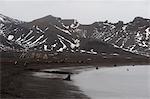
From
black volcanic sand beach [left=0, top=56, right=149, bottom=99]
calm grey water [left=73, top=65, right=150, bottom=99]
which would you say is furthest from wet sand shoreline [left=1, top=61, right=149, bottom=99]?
calm grey water [left=73, top=65, right=150, bottom=99]

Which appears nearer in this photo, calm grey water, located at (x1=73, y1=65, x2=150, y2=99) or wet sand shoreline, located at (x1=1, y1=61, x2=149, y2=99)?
wet sand shoreline, located at (x1=1, y1=61, x2=149, y2=99)

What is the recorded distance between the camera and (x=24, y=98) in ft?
79.7

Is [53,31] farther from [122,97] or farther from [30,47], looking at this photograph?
[122,97]

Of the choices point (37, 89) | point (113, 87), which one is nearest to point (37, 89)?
point (37, 89)

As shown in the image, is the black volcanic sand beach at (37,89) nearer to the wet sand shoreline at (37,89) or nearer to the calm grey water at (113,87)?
the wet sand shoreline at (37,89)

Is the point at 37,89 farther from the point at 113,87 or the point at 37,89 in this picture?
the point at 113,87

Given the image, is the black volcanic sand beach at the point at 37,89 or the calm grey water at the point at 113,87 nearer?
the black volcanic sand beach at the point at 37,89

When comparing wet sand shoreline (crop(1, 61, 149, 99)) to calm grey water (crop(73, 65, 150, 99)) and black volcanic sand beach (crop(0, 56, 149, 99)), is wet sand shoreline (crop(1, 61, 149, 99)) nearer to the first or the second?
black volcanic sand beach (crop(0, 56, 149, 99))

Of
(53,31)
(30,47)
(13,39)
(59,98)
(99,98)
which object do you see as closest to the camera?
(59,98)

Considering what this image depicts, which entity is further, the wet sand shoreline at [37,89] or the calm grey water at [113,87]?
the calm grey water at [113,87]

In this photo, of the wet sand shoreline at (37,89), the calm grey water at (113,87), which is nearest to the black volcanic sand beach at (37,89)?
the wet sand shoreline at (37,89)

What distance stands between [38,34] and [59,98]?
162 metres

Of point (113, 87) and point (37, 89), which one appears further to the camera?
point (113, 87)

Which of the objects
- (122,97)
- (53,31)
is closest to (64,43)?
(53,31)
